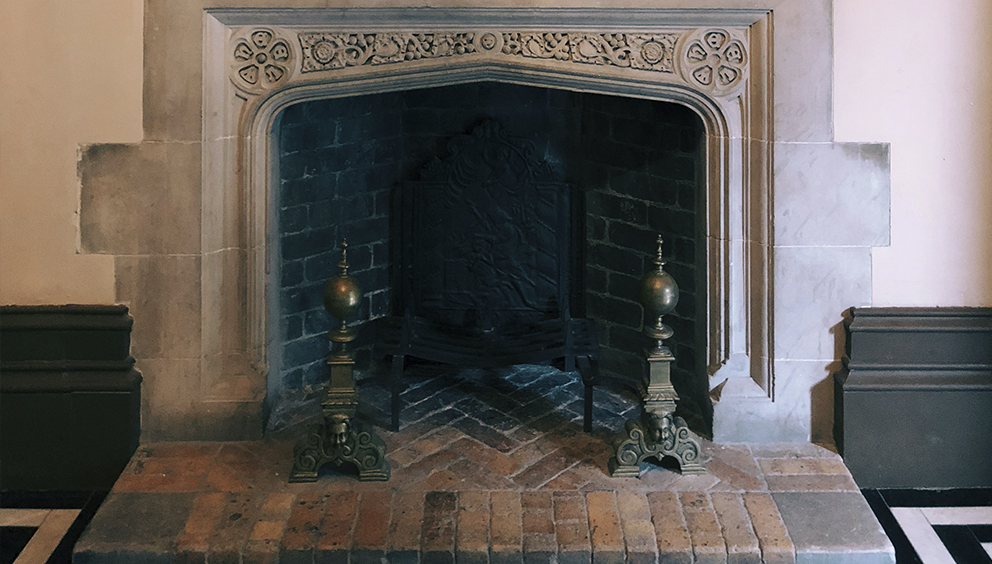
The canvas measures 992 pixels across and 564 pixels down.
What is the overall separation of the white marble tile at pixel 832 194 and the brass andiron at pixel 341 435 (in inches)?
57.2

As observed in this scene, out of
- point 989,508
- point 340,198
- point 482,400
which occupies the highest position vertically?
point 340,198

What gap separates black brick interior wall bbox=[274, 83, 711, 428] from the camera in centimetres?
421

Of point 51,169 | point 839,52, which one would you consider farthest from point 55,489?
point 839,52

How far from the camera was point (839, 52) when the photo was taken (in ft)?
11.9

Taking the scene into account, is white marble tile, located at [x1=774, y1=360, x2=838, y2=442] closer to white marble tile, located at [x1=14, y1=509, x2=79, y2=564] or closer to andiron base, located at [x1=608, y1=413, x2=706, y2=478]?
andiron base, located at [x1=608, y1=413, x2=706, y2=478]

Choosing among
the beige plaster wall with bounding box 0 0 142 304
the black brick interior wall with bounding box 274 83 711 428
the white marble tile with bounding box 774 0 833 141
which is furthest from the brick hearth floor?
the white marble tile with bounding box 774 0 833 141

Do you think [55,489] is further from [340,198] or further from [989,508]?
[989,508]

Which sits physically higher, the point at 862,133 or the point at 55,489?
the point at 862,133

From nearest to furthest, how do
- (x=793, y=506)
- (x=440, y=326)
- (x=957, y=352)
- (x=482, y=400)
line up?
(x=793, y=506) < (x=957, y=352) < (x=482, y=400) < (x=440, y=326)

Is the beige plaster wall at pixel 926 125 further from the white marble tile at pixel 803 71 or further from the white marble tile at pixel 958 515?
the white marble tile at pixel 958 515

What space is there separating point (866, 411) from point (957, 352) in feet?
1.18

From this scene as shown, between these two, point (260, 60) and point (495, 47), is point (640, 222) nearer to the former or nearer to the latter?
point (495, 47)

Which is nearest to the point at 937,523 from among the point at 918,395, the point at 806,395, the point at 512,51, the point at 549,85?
the point at 918,395

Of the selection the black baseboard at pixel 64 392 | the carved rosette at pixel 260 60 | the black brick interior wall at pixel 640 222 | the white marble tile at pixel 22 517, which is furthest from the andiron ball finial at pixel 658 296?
the white marble tile at pixel 22 517
